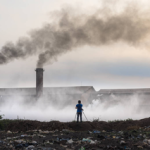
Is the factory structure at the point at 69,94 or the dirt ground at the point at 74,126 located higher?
the factory structure at the point at 69,94

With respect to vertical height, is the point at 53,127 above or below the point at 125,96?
below

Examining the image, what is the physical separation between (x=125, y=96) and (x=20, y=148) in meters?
29.3

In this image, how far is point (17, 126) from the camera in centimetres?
1541

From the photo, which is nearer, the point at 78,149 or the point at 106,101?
the point at 78,149

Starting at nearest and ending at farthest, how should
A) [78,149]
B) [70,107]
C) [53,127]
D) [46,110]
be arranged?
[78,149], [53,127], [46,110], [70,107]

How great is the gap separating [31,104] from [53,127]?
21189 mm

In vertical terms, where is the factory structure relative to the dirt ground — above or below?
above

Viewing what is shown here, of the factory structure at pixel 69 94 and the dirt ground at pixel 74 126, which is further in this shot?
the factory structure at pixel 69 94

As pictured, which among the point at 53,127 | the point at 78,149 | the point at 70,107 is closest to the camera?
the point at 78,149

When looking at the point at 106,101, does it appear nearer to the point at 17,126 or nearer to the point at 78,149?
the point at 17,126

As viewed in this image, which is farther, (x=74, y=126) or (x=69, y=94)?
(x=69, y=94)

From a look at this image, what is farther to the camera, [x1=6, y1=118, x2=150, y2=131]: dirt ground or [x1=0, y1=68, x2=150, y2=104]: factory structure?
[x1=0, y1=68, x2=150, y2=104]: factory structure

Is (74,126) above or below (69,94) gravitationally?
below

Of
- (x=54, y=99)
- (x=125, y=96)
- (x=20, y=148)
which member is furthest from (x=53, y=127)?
(x=125, y=96)
